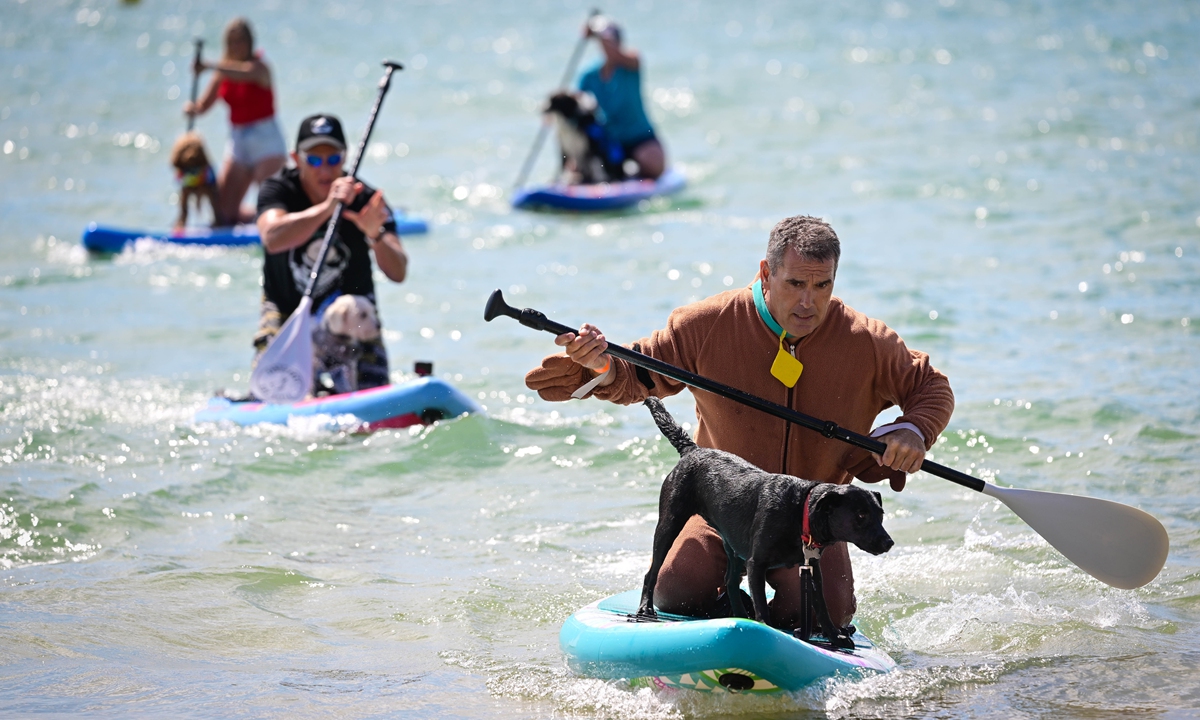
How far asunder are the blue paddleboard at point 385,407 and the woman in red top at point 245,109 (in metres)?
4.73

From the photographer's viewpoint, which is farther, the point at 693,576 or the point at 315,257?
the point at 315,257

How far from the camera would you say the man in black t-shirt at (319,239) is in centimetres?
662

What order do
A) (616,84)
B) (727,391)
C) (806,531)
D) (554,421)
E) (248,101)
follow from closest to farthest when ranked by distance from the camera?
1. (806,531)
2. (727,391)
3. (554,421)
4. (248,101)
5. (616,84)

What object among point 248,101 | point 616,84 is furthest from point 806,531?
point 616,84

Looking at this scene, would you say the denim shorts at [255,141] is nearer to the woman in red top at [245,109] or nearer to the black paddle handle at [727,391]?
the woman in red top at [245,109]

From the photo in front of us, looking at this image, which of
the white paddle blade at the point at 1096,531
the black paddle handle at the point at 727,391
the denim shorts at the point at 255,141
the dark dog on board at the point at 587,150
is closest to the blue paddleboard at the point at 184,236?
the denim shorts at the point at 255,141

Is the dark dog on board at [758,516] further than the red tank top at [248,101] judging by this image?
No

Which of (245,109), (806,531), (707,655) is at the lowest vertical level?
(707,655)

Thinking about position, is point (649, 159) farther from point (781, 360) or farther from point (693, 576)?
point (693, 576)

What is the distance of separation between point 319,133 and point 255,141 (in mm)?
4829

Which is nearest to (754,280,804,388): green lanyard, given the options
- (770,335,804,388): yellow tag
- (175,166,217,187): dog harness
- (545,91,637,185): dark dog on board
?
(770,335,804,388): yellow tag

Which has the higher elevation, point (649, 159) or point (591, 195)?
point (649, 159)

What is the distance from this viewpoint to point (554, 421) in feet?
23.5

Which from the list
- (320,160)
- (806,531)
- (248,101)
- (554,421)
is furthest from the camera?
(248,101)
